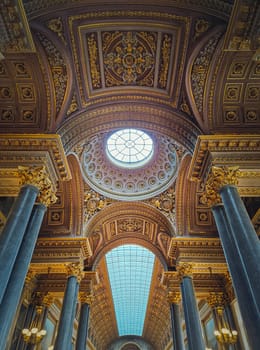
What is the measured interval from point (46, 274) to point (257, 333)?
10611mm

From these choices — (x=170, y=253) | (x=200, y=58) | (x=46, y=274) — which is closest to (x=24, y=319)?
(x=46, y=274)

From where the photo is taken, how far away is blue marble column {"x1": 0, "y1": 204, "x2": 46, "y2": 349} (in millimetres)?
4727

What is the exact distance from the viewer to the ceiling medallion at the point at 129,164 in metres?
12.4

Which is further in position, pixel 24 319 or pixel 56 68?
pixel 24 319

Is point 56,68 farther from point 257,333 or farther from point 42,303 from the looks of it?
point 42,303

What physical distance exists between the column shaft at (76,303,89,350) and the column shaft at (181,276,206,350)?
471cm

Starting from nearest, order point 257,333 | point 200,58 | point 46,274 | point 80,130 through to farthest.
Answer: point 257,333 → point 200,58 → point 80,130 → point 46,274

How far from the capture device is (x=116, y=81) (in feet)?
26.4

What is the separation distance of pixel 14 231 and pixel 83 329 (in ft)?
26.9

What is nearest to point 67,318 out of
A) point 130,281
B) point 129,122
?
point 129,122

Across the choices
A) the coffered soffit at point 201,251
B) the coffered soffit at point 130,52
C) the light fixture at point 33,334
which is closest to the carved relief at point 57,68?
the coffered soffit at point 130,52

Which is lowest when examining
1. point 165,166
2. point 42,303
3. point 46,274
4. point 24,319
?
point 24,319

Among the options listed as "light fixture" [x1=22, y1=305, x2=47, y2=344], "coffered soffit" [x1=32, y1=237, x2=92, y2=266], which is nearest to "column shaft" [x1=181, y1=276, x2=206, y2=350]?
"coffered soffit" [x1=32, y1=237, x2=92, y2=266]

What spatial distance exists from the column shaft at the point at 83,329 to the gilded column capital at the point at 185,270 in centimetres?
476
